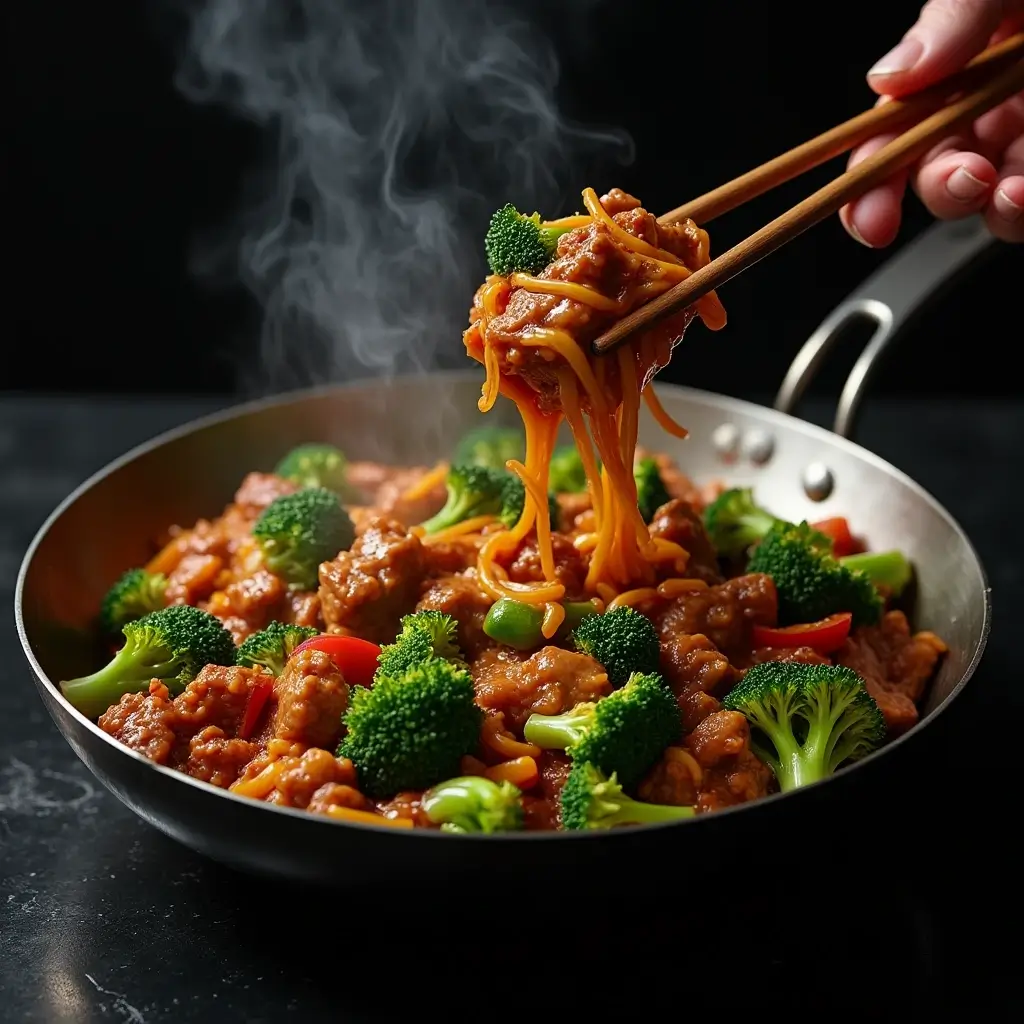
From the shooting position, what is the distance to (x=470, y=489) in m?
3.38

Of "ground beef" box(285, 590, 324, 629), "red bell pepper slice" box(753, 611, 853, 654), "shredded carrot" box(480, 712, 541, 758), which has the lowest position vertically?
"ground beef" box(285, 590, 324, 629)

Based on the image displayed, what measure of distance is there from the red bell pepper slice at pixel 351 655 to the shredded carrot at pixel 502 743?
323 mm

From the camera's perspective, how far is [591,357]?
2.72 metres

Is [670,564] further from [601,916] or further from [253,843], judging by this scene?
[253,843]

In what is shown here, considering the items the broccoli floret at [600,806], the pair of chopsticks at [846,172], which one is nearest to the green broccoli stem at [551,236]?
the pair of chopsticks at [846,172]

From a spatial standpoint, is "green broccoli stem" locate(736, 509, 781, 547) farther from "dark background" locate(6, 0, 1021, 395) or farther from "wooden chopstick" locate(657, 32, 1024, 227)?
"dark background" locate(6, 0, 1021, 395)

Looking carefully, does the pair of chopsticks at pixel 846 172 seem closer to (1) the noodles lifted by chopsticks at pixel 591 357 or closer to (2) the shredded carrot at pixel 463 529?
(1) the noodles lifted by chopsticks at pixel 591 357

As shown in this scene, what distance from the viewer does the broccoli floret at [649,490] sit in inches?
136

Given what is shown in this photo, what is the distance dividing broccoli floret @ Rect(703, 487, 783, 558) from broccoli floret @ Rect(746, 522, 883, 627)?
285 mm

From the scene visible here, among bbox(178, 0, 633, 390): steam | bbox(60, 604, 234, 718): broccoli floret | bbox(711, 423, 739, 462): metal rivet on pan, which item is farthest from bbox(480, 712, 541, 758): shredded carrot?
bbox(178, 0, 633, 390): steam

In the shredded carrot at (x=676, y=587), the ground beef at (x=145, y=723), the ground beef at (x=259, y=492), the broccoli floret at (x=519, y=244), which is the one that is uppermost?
the broccoli floret at (x=519, y=244)

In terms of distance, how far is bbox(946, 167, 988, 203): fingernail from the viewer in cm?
315

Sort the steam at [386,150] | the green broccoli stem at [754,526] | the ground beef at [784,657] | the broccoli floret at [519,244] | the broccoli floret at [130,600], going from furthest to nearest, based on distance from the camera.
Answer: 1. the steam at [386,150]
2. the green broccoli stem at [754,526]
3. the broccoli floret at [130,600]
4. the ground beef at [784,657]
5. the broccoli floret at [519,244]

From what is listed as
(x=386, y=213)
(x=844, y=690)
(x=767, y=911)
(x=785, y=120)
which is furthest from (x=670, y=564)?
(x=785, y=120)
